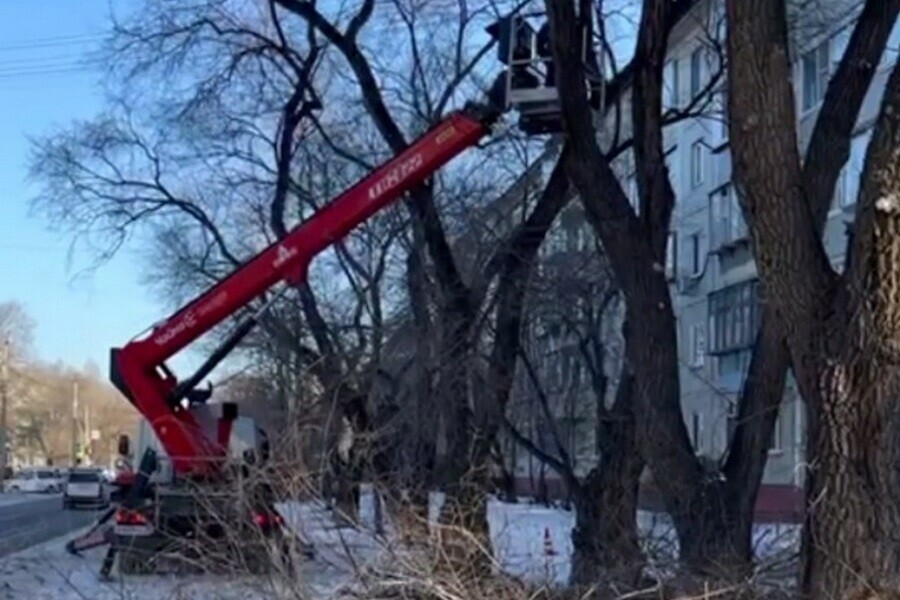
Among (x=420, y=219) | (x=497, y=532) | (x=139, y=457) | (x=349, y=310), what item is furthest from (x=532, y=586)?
(x=349, y=310)

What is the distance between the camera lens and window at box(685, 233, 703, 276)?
45266mm

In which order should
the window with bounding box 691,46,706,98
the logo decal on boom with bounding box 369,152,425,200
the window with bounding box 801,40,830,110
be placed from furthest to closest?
the window with bounding box 691,46,706,98, the window with bounding box 801,40,830,110, the logo decal on boom with bounding box 369,152,425,200

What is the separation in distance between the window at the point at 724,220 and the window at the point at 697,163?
4.68ft

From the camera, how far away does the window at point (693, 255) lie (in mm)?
45266

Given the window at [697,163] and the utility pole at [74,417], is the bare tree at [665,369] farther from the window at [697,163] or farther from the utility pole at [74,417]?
the utility pole at [74,417]

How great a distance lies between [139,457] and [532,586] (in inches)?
605

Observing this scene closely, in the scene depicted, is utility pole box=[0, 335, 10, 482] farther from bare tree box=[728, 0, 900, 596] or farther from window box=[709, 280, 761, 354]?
bare tree box=[728, 0, 900, 596]

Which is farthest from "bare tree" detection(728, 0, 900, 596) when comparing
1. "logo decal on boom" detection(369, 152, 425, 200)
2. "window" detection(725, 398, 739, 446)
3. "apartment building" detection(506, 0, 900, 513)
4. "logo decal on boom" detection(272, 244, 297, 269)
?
"apartment building" detection(506, 0, 900, 513)

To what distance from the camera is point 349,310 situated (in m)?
37.3

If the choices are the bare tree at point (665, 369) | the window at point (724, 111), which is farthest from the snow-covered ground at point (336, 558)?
the window at point (724, 111)

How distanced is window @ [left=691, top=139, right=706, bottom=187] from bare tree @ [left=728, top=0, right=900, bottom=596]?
33736 millimetres

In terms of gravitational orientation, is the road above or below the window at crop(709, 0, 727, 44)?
below

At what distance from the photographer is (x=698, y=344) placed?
45844 millimetres

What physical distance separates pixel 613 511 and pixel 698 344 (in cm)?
3047
